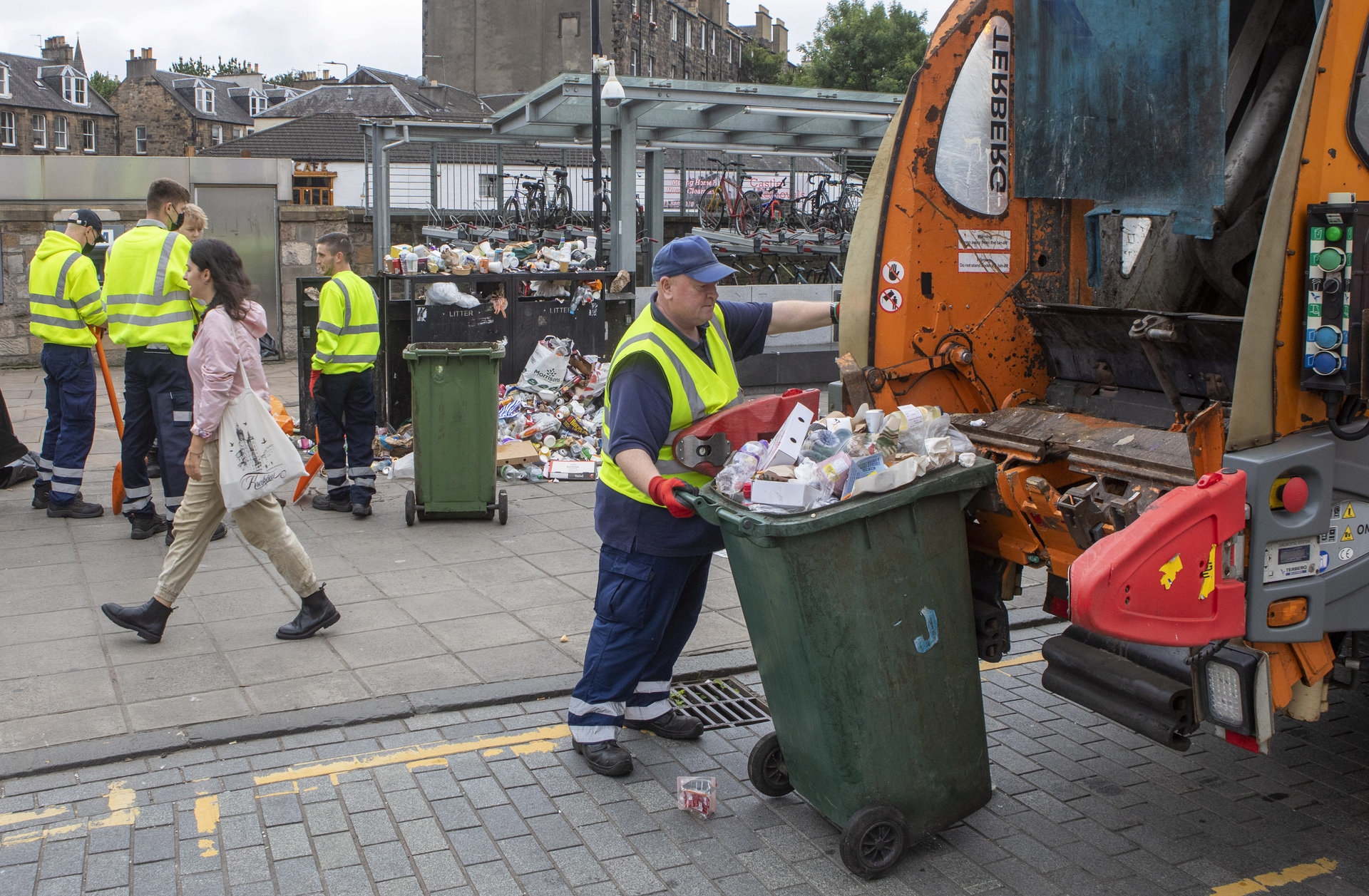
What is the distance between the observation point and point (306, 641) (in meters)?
5.16

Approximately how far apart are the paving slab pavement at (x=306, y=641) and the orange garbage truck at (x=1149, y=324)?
1732mm

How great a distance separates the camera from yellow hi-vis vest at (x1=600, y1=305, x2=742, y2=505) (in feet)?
12.5

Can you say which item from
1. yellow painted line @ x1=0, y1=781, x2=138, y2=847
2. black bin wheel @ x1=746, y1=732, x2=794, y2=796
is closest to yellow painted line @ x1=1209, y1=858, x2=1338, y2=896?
black bin wheel @ x1=746, y1=732, x2=794, y2=796

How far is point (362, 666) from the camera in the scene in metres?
4.86

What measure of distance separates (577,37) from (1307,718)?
154 ft

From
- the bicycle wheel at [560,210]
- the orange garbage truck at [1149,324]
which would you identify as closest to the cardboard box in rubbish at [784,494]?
the orange garbage truck at [1149,324]

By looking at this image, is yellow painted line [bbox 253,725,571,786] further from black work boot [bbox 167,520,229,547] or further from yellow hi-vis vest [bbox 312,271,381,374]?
yellow hi-vis vest [bbox 312,271,381,374]

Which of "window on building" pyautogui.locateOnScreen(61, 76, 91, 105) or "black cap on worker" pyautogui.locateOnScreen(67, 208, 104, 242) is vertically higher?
"window on building" pyautogui.locateOnScreen(61, 76, 91, 105)

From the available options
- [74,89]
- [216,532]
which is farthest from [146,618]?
[74,89]

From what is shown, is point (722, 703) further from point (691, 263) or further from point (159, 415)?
point (159, 415)

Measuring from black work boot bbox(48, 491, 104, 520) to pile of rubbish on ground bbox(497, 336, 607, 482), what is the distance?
8.53 ft

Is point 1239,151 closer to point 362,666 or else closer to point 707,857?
point 707,857

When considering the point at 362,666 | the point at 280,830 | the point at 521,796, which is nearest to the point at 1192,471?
the point at 521,796

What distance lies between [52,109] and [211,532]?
186 feet
